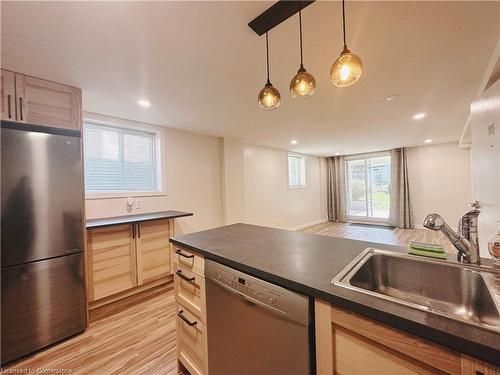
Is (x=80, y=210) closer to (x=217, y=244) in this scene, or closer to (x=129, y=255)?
(x=129, y=255)

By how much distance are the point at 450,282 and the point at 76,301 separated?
2.71 m

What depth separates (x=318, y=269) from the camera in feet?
3.08

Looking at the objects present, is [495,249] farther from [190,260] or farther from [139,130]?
[139,130]

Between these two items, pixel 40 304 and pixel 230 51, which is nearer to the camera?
pixel 230 51

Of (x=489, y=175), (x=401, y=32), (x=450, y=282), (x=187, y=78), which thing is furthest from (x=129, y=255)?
(x=489, y=175)

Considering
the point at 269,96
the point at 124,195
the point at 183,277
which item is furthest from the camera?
the point at 124,195

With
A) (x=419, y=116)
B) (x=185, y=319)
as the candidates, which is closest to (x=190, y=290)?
(x=185, y=319)

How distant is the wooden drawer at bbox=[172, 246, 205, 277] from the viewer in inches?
49.5

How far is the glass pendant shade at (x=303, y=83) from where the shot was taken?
1.13m

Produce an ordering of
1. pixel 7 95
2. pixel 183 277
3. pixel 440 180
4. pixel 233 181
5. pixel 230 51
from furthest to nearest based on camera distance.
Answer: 1. pixel 440 180
2. pixel 233 181
3. pixel 7 95
4. pixel 230 51
5. pixel 183 277

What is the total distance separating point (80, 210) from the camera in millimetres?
1867

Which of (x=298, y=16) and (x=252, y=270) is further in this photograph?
(x=298, y=16)

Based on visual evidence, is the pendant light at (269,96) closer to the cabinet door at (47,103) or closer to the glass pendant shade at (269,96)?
the glass pendant shade at (269,96)

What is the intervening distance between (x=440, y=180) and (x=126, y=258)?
7288 millimetres
